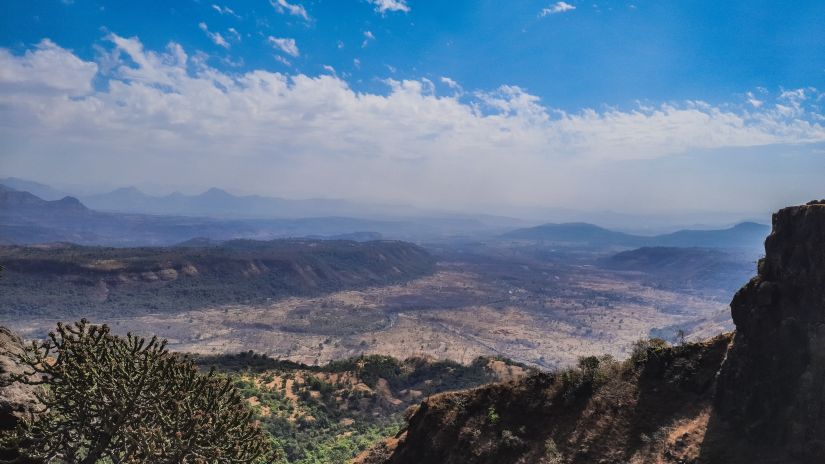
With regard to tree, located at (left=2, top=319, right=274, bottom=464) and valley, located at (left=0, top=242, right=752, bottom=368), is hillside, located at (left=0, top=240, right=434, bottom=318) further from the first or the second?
tree, located at (left=2, top=319, right=274, bottom=464)

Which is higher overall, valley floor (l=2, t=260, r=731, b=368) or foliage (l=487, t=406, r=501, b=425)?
foliage (l=487, t=406, r=501, b=425)

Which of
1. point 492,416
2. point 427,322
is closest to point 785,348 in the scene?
point 492,416

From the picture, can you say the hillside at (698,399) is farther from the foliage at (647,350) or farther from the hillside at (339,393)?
the hillside at (339,393)

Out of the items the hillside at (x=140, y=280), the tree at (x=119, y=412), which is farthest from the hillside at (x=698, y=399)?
the hillside at (x=140, y=280)

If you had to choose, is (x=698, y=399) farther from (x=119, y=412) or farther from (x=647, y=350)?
(x=119, y=412)

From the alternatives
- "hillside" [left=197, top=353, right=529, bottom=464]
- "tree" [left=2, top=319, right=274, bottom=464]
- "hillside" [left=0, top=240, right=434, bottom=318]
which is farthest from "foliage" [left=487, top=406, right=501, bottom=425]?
"hillside" [left=0, top=240, right=434, bottom=318]

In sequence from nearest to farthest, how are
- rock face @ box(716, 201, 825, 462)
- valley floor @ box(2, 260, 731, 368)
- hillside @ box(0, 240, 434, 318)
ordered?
rock face @ box(716, 201, 825, 462), valley floor @ box(2, 260, 731, 368), hillside @ box(0, 240, 434, 318)
